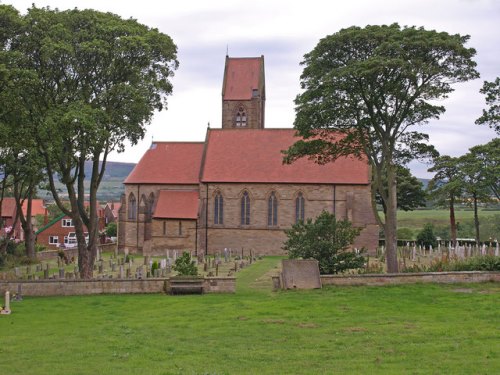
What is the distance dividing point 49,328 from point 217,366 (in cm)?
698

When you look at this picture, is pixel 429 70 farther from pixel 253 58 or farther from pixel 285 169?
pixel 253 58

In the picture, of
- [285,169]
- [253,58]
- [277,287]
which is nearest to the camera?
[277,287]

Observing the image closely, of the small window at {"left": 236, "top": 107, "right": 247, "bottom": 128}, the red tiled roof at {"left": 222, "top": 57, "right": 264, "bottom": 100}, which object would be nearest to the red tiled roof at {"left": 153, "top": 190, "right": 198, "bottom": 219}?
the small window at {"left": 236, "top": 107, "right": 247, "bottom": 128}

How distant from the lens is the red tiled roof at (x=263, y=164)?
48.1 m

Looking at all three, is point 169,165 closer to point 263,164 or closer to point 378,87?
point 263,164

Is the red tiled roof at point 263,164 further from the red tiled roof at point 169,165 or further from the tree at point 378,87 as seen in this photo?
the tree at point 378,87

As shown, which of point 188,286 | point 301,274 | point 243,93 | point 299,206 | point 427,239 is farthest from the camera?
point 243,93

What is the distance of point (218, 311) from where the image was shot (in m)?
18.5

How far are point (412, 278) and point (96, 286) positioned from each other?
13.0 m

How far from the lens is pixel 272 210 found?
4872 cm

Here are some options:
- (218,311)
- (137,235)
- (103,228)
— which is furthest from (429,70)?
(103,228)

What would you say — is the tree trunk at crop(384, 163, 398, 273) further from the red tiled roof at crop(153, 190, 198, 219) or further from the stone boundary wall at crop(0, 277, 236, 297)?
the red tiled roof at crop(153, 190, 198, 219)

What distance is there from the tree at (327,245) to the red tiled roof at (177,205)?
2347 centimetres

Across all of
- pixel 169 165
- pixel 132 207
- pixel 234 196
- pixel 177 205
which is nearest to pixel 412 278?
pixel 234 196
